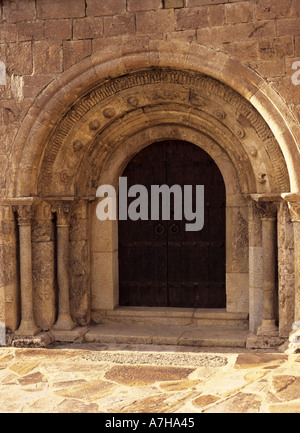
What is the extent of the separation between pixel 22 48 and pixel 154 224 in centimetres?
259

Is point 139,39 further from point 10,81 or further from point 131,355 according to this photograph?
point 131,355

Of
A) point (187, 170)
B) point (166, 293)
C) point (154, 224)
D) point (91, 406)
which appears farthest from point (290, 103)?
point (91, 406)

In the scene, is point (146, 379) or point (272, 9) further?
point (272, 9)

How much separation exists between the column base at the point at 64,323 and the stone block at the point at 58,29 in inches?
126

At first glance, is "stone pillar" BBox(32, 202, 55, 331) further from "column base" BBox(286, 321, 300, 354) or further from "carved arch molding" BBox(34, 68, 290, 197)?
"column base" BBox(286, 321, 300, 354)

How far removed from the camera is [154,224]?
645 centimetres

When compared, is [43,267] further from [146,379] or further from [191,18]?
[191,18]

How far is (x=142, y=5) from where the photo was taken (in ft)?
17.7

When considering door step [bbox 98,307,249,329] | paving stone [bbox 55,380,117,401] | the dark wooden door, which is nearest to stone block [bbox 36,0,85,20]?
the dark wooden door

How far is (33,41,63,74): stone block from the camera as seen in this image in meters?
5.56

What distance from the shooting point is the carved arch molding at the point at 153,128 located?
5500 millimetres

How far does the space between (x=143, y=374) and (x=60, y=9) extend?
13.0ft

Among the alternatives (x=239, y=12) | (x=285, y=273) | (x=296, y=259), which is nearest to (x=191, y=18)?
(x=239, y=12)

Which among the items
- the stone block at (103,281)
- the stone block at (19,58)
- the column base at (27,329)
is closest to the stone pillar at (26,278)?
the column base at (27,329)
